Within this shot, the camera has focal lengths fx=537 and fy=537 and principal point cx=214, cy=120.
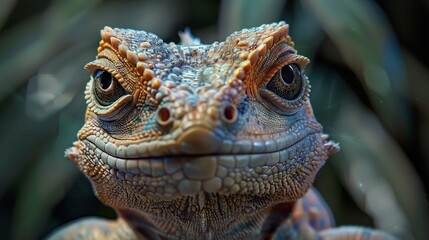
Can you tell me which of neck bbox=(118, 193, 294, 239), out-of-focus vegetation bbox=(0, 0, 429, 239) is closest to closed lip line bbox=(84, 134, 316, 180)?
neck bbox=(118, 193, 294, 239)

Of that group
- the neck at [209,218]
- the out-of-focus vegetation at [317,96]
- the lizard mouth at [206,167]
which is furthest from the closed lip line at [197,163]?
the out-of-focus vegetation at [317,96]

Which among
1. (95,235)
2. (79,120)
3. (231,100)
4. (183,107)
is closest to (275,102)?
(231,100)

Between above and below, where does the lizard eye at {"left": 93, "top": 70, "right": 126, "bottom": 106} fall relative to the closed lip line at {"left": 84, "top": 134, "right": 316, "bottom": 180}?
above

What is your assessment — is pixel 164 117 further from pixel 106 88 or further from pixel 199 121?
pixel 106 88

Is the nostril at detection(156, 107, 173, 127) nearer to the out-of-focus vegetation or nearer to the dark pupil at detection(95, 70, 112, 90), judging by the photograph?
the dark pupil at detection(95, 70, 112, 90)

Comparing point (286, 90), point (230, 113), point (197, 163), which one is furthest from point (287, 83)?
point (197, 163)

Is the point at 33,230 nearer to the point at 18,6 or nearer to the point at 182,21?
the point at 18,6
